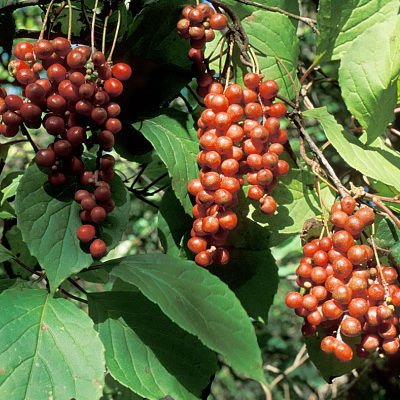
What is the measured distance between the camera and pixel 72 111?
2.91ft

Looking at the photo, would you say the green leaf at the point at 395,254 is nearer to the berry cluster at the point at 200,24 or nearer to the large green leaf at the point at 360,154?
the large green leaf at the point at 360,154

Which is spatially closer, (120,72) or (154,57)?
(120,72)

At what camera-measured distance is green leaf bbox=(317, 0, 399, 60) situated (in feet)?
3.81

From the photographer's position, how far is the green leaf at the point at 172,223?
1104 mm

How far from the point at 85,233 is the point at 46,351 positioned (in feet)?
0.58

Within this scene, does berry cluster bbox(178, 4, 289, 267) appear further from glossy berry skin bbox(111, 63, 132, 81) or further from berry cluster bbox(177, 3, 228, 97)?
glossy berry skin bbox(111, 63, 132, 81)

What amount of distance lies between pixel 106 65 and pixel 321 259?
44 cm

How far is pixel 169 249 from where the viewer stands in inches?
44.1

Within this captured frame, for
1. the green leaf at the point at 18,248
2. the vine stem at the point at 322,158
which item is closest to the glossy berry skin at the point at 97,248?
the vine stem at the point at 322,158

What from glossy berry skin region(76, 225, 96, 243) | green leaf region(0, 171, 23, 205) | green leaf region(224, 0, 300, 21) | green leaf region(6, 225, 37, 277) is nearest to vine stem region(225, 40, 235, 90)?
green leaf region(224, 0, 300, 21)

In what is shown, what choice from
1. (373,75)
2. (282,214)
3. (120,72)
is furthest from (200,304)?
(373,75)

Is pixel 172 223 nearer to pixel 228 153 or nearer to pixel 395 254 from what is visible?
pixel 228 153

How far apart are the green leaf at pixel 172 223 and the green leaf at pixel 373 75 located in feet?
1.18

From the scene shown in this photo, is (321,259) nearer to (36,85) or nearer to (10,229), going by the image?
(36,85)
